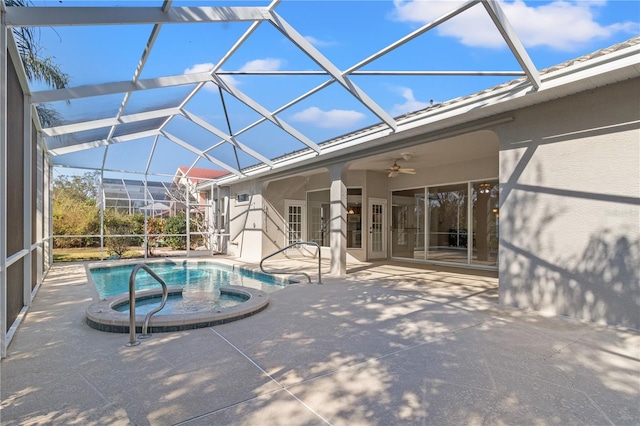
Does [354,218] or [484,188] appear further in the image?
[354,218]

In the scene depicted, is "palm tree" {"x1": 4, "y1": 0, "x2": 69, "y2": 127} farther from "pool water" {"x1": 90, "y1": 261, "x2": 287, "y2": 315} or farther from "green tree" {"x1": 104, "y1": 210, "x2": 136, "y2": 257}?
"green tree" {"x1": 104, "y1": 210, "x2": 136, "y2": 257}

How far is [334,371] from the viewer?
3.17m

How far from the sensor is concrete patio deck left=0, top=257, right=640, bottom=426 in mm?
2482

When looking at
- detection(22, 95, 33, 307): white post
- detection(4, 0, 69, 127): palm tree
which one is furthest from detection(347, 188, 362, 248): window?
detection(22, 95, 33, 307): white post

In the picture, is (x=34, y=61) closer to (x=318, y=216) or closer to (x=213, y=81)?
(x=213, y=81)

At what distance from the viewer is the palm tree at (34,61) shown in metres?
4.17

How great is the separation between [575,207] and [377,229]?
781 cm

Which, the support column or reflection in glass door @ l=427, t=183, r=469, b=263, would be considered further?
reflection in glass door @ l=427, t=183, r=469, b=263

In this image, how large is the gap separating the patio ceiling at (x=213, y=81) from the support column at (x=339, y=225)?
0.92 metres

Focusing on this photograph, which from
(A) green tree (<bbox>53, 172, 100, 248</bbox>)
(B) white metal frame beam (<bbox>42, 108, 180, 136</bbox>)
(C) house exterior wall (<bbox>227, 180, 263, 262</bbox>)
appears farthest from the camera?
(A) green tree (<bbox>53, 172, 100, 248</bbox>)

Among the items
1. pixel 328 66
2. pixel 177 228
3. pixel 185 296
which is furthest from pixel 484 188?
pixel 177 228

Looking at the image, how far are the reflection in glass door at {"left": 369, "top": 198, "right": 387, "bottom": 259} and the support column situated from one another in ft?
11.4

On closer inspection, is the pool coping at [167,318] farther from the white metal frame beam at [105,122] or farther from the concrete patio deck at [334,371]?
the white metal frame beam at [105,122]

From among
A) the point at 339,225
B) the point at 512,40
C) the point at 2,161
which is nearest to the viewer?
the point at 2,161
